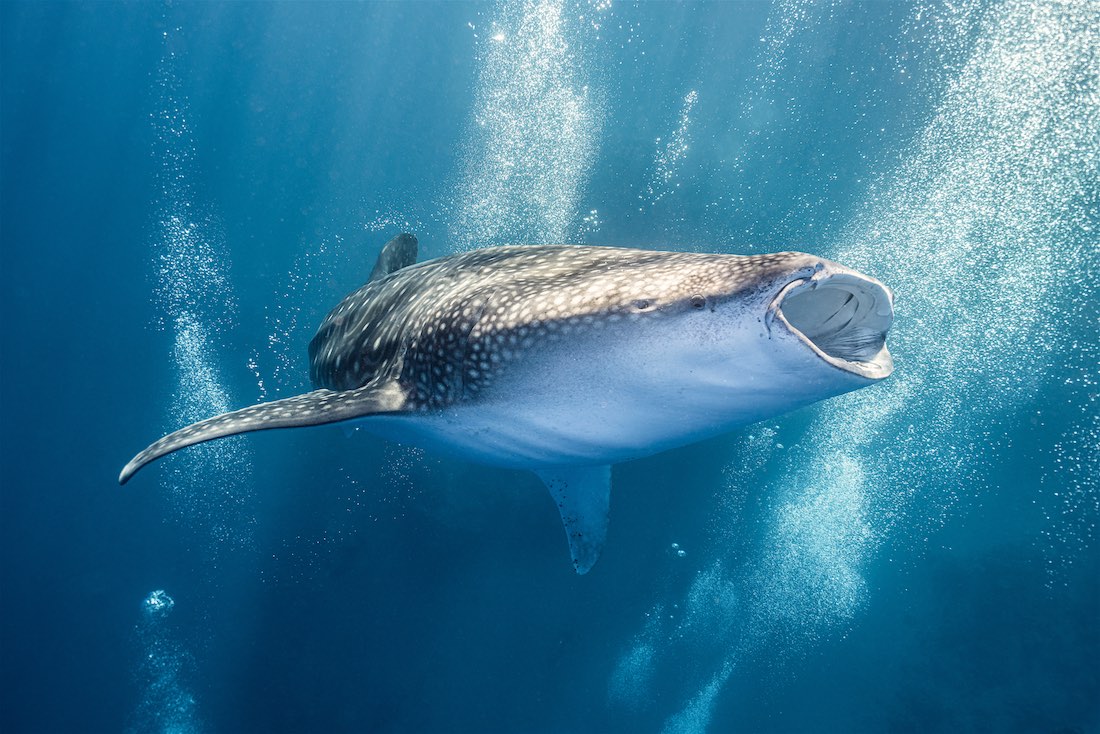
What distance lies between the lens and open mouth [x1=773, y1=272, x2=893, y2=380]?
1823 mm

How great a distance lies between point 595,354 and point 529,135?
545 inches

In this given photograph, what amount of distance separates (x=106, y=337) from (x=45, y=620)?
8.47m

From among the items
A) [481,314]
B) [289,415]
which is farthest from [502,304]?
[289,415]

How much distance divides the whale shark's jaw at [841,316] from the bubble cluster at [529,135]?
10.5 m

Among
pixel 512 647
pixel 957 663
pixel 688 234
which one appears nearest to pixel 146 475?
pixel 512 647

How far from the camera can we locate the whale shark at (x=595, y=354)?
1889 millimetres

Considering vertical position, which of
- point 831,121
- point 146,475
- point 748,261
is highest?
point 831,121

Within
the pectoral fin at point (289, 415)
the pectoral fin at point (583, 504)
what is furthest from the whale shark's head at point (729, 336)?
the pectoral fin at point (583, 504)

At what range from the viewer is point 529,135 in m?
14.6

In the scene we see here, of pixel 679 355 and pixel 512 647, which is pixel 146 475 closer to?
pixel 512 647

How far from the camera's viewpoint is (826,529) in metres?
13.4

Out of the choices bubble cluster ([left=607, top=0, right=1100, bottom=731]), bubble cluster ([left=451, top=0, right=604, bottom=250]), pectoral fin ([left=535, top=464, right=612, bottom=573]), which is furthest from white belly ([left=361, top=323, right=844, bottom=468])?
bubble cluster ([left=451, top=0, right=604, bottom=250])

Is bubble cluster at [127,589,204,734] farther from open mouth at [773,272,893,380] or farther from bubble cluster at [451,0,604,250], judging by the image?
open mouth at [773,272,893,380]

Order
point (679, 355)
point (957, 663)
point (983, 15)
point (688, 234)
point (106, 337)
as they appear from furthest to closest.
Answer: point (106, 337) < point (957, 663) < point (688, 234) < point (983, 15) < point (679, 355)
